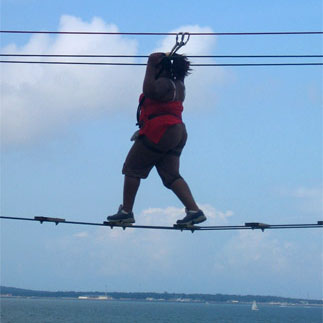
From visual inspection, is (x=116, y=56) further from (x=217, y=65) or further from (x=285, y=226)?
(x=285, y=226)

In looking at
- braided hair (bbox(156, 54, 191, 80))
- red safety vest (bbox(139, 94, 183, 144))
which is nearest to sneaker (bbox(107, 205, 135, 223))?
red safety vest (bbox(139, 94, 183, 144))

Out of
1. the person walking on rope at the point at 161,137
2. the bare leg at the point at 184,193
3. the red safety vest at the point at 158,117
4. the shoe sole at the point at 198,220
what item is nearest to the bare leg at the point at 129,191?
the person walking on rope at the point at 161,137

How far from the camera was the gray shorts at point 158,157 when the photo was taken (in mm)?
10844

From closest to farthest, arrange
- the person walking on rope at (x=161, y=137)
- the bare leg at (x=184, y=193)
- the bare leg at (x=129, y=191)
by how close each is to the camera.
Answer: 1. the person walking on rope at (x=161, y=137)
2. the bare leg at (x=184, y=193)
3. the bare leg at (x=129, y=191)

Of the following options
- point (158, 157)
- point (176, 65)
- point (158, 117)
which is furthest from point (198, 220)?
point (176, 65)

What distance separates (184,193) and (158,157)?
609mm

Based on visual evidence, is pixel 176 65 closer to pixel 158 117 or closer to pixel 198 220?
pixel 158 117

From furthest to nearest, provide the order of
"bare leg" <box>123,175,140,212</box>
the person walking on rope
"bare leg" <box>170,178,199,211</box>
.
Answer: "bare leg" <box>123,175,140,212</box> < "bare leg" <box>170,178,199,211</box> < the person walking on rope

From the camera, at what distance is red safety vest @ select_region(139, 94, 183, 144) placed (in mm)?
10688

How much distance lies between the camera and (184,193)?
10.9 m

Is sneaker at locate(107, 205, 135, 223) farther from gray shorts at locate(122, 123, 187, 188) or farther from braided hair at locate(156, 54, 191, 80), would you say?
braided hair at locate(156, 54, 191, 80)

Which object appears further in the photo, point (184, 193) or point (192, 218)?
point (184, 193)

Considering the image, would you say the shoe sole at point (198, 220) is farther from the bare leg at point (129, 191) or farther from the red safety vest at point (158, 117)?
the red safety vest at point (158, 117)

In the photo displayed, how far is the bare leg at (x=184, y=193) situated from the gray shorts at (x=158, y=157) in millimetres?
72
